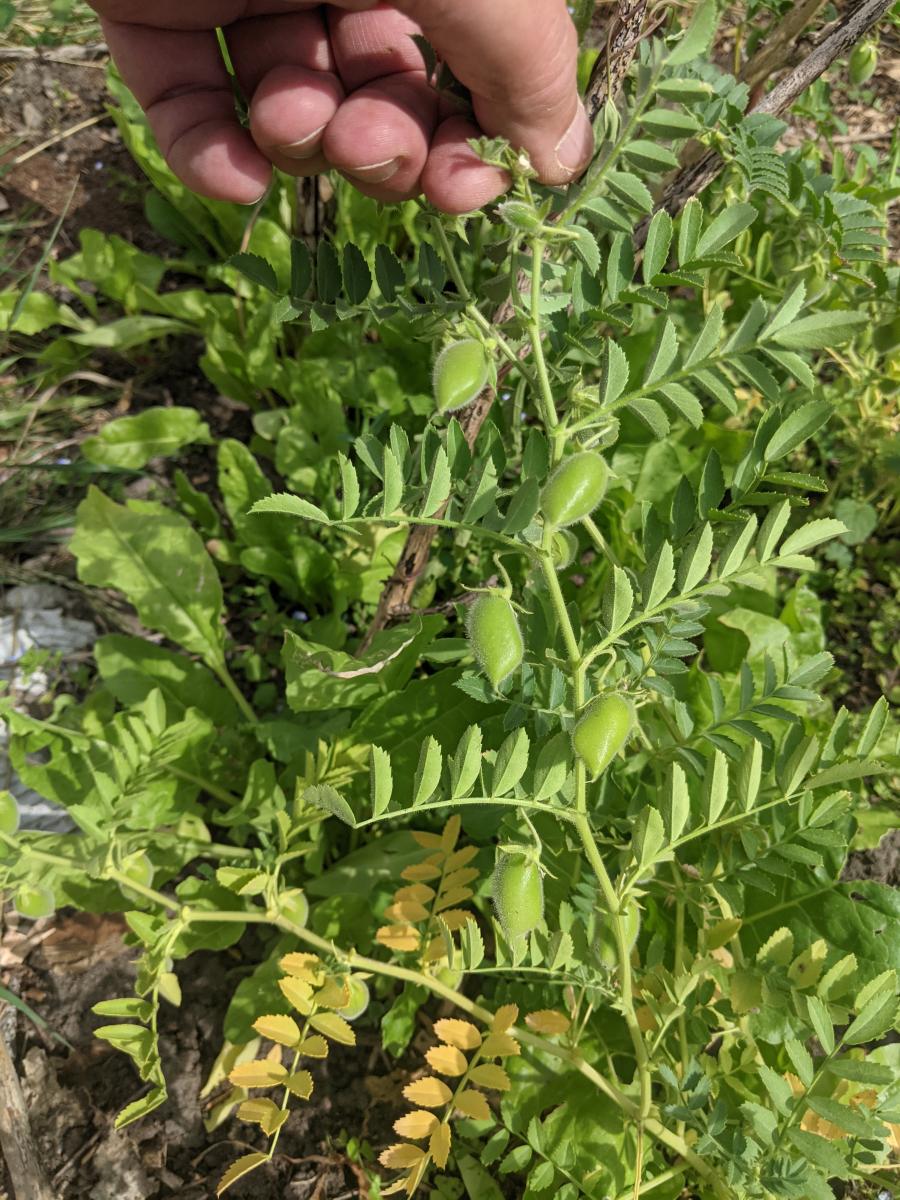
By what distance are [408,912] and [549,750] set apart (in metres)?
0.42

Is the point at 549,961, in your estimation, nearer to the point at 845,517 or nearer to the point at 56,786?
the point at 56,786

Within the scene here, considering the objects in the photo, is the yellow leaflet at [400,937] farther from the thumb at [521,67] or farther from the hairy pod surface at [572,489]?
the thumb at [521,67]

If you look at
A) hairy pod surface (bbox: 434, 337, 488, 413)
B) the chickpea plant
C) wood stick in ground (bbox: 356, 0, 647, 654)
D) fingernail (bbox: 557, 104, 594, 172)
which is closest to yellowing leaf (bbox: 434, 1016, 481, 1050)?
the chickpea plant

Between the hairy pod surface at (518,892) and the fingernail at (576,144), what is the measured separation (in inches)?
27.2

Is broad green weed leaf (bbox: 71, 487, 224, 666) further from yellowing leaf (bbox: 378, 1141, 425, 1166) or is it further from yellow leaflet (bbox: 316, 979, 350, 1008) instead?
yellowing leaf (bbox: 378, 1141, 425, 1166)

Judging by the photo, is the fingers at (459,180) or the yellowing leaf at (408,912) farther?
the yellowing leaf at (408,912)

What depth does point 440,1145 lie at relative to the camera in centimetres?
101

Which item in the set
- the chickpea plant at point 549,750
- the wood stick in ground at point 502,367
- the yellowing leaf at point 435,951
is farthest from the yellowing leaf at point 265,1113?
the wood stick in ground at point 502,367

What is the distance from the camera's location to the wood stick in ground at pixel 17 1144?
4.34 ft

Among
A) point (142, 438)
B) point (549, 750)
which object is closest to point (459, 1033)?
point (549, 750)

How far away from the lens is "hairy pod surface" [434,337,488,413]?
0.80m

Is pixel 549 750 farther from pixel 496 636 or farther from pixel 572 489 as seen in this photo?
pixel 572 489

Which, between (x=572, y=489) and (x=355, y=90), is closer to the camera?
(x=572, y=489)

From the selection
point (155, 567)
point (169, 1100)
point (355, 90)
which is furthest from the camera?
point (155, 567)
